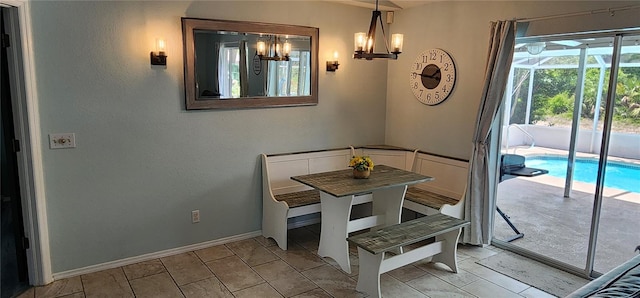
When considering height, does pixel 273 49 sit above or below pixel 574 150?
above

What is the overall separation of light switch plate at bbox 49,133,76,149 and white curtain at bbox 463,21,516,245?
3448 mm

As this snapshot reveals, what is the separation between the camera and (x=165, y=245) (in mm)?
3748

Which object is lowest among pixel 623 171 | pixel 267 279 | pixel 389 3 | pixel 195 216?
pixel 267 279

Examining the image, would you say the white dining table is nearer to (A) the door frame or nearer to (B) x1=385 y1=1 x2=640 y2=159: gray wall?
(B) x1=385 y1=1 x2=640 y2=159: gray wall

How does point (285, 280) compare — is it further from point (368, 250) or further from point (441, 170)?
point (441, 170)

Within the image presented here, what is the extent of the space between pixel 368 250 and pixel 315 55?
7.48ft

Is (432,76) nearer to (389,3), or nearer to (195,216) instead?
(389,3)

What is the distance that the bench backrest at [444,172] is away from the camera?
4082 mm

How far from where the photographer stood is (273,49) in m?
4.04

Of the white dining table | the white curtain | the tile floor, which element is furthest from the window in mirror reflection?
the white curtain

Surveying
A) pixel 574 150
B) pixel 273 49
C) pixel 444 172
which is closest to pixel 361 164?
pixel 444 172

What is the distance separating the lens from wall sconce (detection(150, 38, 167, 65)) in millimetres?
3369

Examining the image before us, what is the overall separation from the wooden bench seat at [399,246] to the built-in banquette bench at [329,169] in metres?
0.40

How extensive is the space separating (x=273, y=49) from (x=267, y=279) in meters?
2.18
